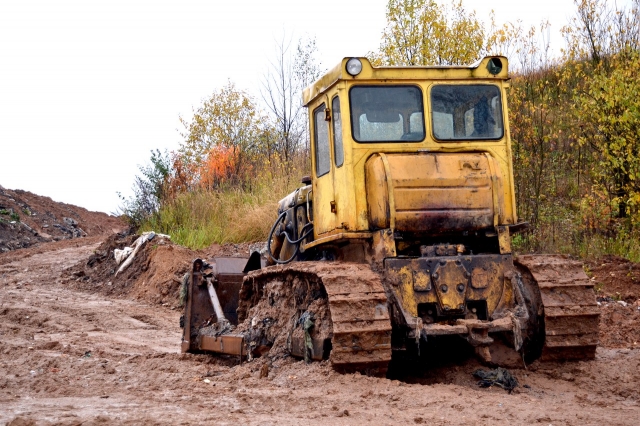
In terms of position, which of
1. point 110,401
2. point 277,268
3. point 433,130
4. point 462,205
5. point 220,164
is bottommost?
point 110,401

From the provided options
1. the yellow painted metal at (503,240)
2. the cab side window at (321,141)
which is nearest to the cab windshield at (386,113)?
the cab side window at (321,141)

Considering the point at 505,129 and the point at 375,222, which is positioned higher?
the point at 505,129

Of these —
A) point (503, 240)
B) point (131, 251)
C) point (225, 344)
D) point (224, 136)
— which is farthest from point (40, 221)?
point (503, 240)

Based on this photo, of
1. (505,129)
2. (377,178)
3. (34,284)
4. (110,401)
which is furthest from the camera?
(34,284)

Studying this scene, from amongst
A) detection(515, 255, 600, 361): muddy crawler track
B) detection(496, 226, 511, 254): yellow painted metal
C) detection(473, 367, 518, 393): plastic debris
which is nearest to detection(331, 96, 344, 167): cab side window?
detection(496, 226, 511, 254): yellow painted metal

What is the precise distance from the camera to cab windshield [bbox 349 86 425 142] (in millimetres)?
7785

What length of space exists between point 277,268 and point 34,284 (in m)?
13.8

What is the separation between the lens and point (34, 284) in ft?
66.8

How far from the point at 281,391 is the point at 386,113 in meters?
2.90

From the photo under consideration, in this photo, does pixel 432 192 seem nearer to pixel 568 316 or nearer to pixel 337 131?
pixel 337 131

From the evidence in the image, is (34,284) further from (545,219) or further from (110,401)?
(110,401)

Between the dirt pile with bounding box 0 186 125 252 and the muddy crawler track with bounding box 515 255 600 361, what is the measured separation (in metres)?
25.8

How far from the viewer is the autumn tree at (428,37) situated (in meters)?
19.8

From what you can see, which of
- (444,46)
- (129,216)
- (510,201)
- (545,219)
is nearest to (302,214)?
(510,201)
